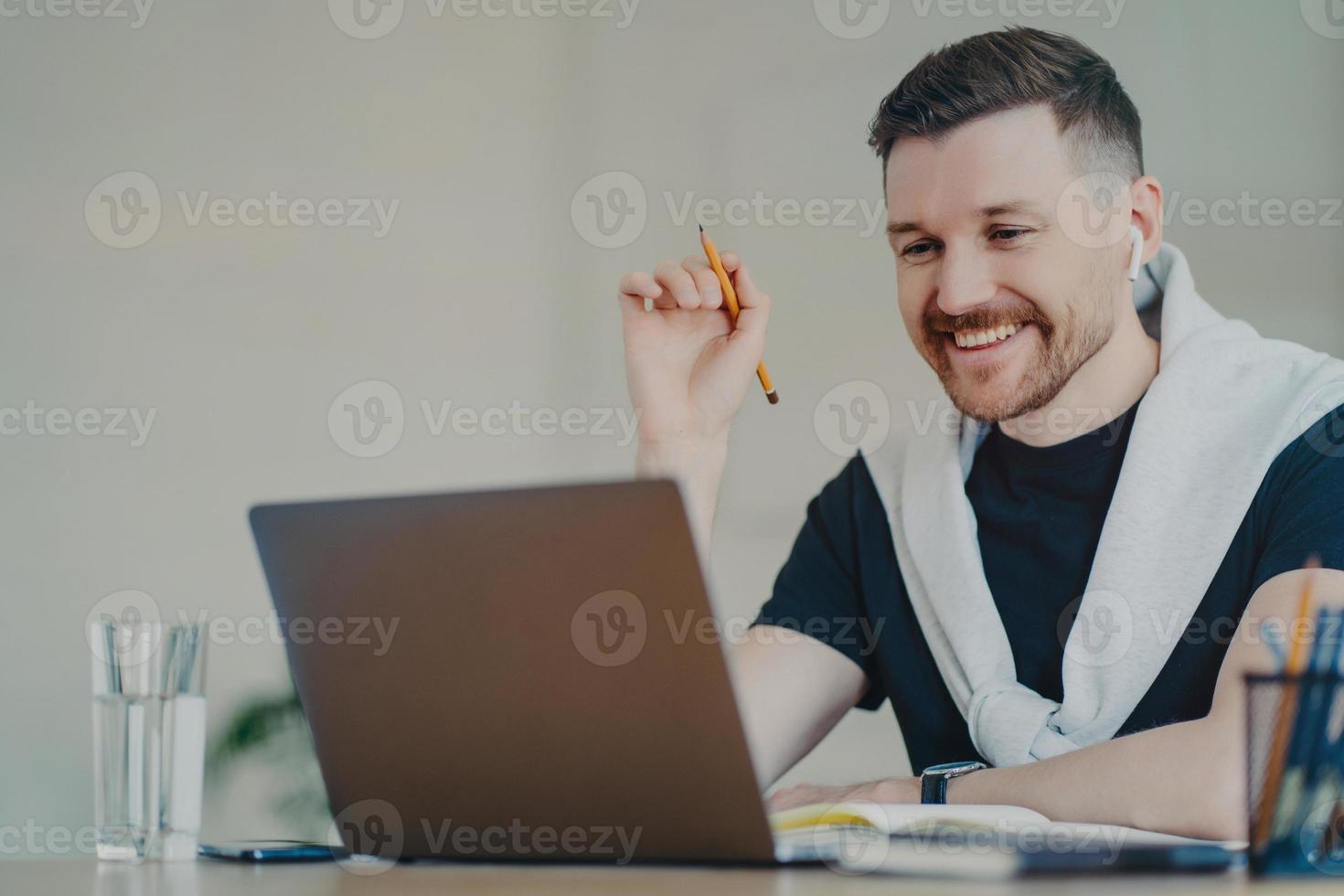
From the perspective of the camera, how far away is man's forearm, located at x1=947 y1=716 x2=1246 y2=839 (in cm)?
106

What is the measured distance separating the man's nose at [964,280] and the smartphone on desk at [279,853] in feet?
3.44

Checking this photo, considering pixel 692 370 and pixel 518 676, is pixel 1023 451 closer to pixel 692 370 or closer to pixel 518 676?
pixel 692 370

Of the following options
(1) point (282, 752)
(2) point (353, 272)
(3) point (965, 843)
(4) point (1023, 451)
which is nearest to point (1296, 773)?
(3) point (965, 843)

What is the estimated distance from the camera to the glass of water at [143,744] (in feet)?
3.03

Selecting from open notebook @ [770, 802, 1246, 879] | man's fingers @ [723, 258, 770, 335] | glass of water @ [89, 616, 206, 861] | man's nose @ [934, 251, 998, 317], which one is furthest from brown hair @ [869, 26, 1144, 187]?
glass of water @ [89, 616, 206, 861]

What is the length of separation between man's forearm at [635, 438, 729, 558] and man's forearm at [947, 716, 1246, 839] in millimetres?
525

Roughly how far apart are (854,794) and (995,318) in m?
0.72

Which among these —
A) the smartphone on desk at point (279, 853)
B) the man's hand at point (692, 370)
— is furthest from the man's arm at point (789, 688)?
the smartphone on desk at point (279, 853)

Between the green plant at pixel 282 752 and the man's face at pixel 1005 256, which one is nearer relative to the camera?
the man's face at pixel 1005 256

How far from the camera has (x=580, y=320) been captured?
317cm

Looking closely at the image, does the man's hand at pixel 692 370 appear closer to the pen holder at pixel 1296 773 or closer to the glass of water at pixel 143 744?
the glass of water at pixel 143 744

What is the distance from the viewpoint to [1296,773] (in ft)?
2.22

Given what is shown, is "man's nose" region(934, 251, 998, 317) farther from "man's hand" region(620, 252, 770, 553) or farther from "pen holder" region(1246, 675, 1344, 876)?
"pen holder" region(1246, 675, 1344, 876)

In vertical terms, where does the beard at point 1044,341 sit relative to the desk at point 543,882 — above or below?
above
